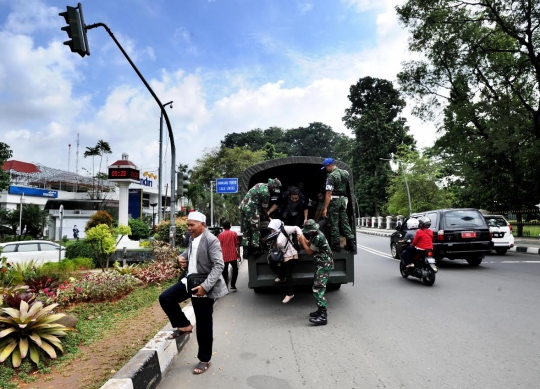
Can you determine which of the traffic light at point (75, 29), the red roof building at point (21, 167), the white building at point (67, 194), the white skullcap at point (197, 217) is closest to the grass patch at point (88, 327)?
the white skullcap at point (197, 217)

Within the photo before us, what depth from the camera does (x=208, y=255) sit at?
4.15 m

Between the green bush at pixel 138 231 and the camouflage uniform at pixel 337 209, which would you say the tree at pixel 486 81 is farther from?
the green bush at pixel 138 231

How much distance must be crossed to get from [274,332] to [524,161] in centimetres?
1953

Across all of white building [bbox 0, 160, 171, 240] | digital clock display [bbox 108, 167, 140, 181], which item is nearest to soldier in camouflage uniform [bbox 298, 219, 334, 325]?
digital clock display [bbox 108, 167, 140, 181]

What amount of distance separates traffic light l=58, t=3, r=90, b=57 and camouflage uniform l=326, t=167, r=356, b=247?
658 cm

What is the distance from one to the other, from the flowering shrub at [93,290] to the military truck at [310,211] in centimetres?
Result: 261

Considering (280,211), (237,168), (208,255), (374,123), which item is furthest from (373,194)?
(208,255)

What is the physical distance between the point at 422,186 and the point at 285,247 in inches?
1473

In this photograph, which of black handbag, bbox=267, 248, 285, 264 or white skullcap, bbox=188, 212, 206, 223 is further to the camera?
black handbag, bbox=267, 248, 285, 264

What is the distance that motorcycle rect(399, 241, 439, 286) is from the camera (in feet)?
27.6

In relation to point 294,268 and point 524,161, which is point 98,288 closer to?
point 294,268

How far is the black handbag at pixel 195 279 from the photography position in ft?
13.4

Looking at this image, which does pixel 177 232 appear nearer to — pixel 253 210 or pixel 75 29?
pixel 75 29

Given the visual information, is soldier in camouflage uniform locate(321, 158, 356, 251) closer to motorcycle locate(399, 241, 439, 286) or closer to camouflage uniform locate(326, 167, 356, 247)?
camouflage uniform locate(326, 167, 356, 247)
